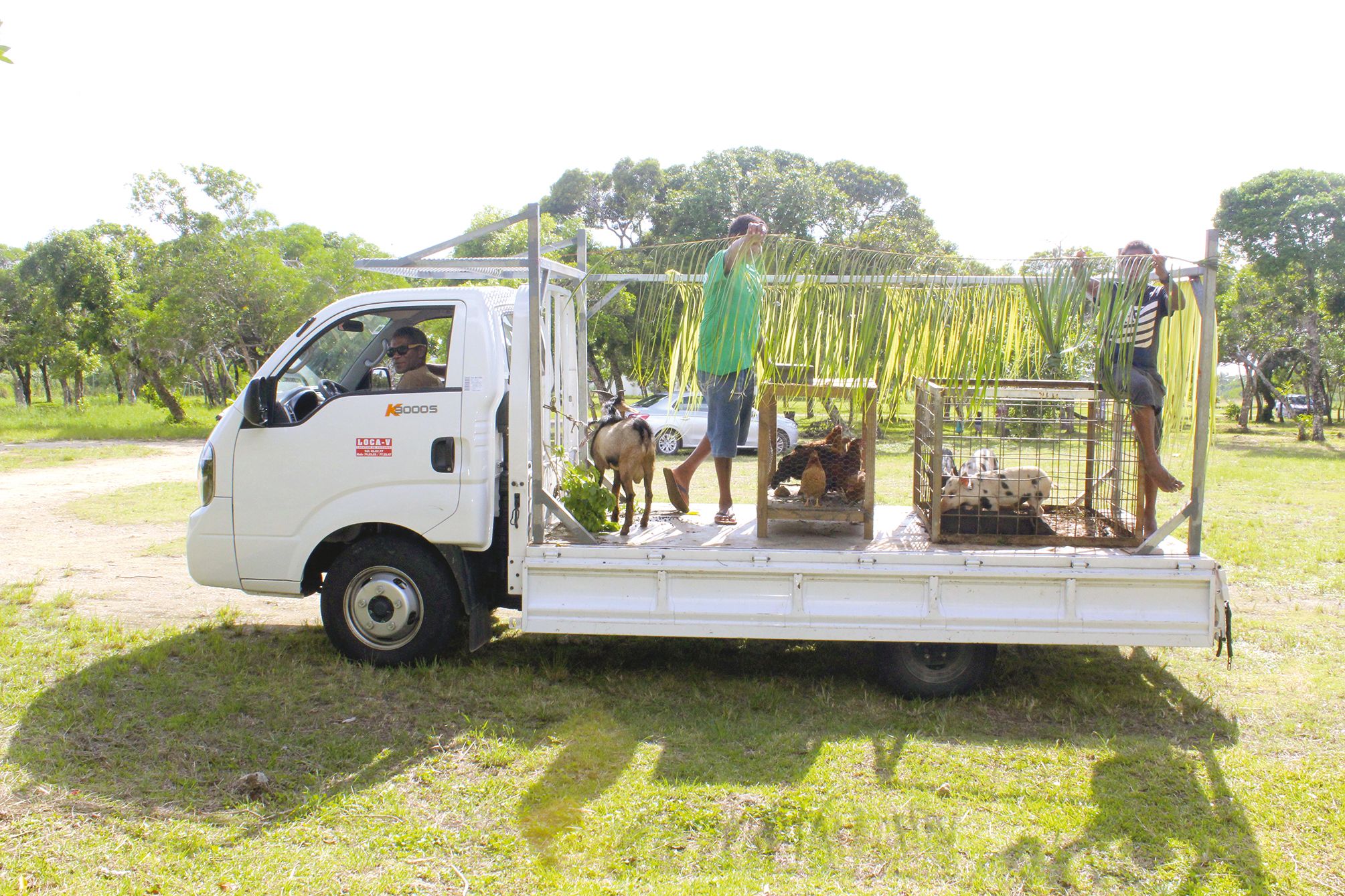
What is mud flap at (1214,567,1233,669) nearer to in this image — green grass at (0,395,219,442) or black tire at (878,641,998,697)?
black tire at (878,641,998,697)

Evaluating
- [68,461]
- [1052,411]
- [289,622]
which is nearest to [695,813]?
[1052,411]

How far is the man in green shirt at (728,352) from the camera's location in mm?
4230

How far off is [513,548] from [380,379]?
4.28 ft

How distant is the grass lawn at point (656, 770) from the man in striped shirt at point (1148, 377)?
1.07 meters

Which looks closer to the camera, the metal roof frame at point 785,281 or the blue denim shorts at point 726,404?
the metal roof frame at point 785,281

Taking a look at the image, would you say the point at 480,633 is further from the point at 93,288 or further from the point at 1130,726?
the point at 93,288

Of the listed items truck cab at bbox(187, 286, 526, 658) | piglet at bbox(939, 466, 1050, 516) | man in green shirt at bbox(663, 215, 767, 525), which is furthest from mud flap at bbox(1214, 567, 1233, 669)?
truck cab at bbox(187, 286, 526, 658)

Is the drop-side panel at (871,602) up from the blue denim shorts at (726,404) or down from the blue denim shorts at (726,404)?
down

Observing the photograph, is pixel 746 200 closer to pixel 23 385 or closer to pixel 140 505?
pixel 140 505

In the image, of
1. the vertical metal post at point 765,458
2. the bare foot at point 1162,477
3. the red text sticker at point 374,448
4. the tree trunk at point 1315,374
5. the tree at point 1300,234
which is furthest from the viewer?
the tree trunk at point 1315,374

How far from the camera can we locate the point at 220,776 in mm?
3734

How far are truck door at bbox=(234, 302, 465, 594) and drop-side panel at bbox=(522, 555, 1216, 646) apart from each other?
78 centimetres

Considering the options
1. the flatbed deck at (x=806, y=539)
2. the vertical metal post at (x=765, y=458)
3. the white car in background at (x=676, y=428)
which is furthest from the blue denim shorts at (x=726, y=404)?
the white car in background at (x=676, y=428)

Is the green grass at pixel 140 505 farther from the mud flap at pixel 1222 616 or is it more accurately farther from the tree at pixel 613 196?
the tree at pixel 613 196
